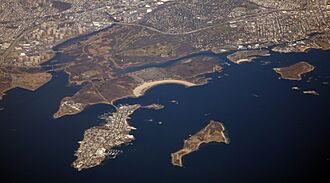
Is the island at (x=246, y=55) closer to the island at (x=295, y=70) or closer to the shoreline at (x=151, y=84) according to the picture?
the island at (x=295, y=70)

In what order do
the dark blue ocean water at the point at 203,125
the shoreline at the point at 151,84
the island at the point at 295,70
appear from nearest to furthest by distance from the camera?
1. the dark blue ocean water at the point at 203,125
2. the shoreline at the point at 151,84
3. the island at the point at 295,70

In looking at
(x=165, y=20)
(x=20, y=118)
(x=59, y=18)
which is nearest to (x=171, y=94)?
(x=20, y=118)

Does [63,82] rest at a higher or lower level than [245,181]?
higher

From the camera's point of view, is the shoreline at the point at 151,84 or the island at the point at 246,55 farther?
the island at the point at 246,55

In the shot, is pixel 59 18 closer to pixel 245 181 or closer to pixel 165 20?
pixel 165 20

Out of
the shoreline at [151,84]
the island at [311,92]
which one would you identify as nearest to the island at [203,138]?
the shoreline at [151,84]

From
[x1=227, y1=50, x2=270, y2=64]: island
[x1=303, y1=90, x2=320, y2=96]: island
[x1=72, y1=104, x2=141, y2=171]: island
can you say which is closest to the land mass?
[x1=227, y1=50, x2=270, y2=64]: island
